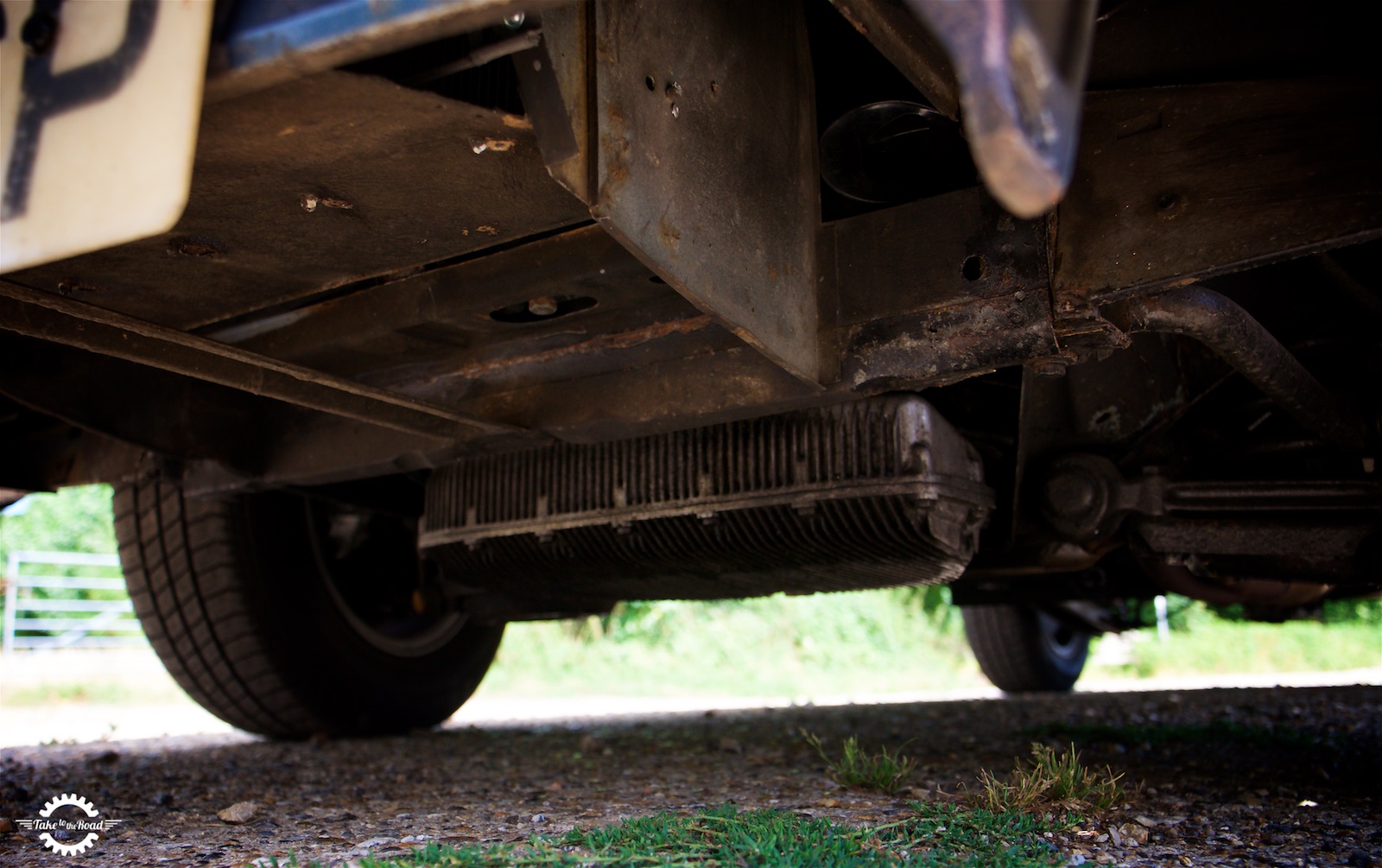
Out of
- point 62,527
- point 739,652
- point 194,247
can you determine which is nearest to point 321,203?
point 194,247

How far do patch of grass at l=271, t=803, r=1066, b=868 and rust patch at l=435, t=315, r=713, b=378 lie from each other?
2.60 feet

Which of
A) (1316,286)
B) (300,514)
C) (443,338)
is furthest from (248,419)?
(1316,286)

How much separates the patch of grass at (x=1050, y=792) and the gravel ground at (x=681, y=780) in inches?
1.8

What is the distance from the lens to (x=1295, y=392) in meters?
1.77

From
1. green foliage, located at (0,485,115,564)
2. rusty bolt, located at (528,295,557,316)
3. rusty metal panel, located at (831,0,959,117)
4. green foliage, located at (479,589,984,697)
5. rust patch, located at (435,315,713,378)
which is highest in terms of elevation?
green foliage, located at (0,485,115,564)

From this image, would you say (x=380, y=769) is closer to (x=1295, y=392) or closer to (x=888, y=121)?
(x=888, y=121)

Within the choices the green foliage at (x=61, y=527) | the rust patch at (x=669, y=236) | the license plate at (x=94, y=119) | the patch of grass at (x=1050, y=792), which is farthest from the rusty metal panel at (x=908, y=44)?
the green foliage at (x=61, y=527)

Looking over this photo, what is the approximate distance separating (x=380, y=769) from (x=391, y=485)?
33.2 inches

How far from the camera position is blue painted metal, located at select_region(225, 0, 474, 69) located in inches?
34.5

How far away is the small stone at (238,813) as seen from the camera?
5.51ft

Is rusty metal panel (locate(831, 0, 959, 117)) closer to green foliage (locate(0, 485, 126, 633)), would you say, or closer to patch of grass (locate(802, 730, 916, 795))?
patch of grass (locate(802, 730, 916, 795))

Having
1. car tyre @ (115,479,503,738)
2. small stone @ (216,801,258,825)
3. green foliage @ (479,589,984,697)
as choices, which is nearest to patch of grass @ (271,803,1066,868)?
small stone @ (216,801,258,825)

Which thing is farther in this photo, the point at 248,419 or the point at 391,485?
the point at 391,485

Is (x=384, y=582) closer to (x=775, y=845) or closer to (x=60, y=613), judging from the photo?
(x=775, y=845)
